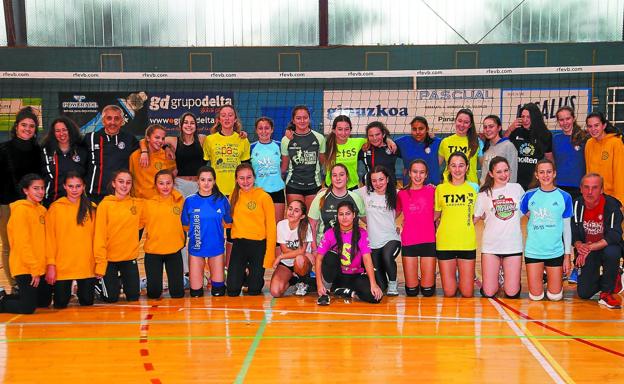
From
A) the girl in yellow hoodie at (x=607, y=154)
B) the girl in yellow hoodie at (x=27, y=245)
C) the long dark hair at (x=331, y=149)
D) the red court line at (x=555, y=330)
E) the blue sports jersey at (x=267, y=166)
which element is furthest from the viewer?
the blue sports jersey at (x=267, y=166)

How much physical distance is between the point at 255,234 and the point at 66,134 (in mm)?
1881

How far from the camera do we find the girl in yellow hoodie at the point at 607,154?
243 inches

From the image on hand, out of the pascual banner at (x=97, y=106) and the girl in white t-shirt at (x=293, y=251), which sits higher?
the pascual banner at (x=97, y=106)

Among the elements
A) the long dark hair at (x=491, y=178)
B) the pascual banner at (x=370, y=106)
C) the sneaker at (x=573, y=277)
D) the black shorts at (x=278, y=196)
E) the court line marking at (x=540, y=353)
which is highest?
the pascual banner at (x=370, y=106)

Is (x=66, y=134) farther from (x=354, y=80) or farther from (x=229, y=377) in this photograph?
(x=354, y=80)

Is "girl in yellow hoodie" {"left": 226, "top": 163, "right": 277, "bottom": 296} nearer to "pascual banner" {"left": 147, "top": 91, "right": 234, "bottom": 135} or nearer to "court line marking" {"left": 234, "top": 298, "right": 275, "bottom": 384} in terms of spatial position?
"court line marking" {"left": 234, "top": 298, "right": 275, "bottom": 384}

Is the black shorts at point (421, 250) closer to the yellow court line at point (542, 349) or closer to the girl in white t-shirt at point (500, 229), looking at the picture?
the girl in white t-shirt at point (500, 229)

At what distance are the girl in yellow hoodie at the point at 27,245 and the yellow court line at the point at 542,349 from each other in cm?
379

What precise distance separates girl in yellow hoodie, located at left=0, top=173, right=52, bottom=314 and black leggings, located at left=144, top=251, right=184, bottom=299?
0.92 m

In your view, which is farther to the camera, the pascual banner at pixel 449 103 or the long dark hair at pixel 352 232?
the pascual banner at pixel 449 103

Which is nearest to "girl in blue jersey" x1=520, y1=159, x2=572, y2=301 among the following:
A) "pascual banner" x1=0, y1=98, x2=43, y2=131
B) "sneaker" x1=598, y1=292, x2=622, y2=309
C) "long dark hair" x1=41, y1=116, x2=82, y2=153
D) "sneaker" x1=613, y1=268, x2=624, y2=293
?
"sneaker" x1=598, y1=292, x2=622, y2=309

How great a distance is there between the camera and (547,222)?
18.7ft

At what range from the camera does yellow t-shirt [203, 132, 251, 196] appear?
648 cm

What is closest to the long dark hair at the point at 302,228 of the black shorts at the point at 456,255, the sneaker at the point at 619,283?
the black shorts at the point at 456,255
